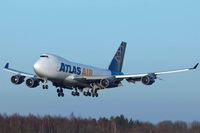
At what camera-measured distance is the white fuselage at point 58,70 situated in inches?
4338

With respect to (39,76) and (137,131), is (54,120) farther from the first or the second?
(39,76)

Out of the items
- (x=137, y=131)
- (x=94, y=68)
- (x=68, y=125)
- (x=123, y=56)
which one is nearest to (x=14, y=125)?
(x=68, y=125)

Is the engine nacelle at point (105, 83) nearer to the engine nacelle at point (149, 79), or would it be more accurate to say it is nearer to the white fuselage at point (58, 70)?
the white fuselage at point (58, 70)

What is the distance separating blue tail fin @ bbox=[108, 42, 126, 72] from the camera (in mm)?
128625

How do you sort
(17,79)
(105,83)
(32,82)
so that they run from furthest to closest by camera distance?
(17,79)
(32,82)
(105,83)

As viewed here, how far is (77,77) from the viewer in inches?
4424

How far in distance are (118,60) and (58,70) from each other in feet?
71.7

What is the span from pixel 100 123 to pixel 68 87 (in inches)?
2888

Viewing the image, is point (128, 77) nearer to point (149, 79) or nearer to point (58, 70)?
point (149, 79)

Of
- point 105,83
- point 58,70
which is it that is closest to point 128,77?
point 105,83

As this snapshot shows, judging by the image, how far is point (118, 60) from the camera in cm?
13112

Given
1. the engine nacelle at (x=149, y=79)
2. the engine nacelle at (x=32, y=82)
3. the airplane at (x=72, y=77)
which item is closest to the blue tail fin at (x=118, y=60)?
the airplane at (x=72, y=77)

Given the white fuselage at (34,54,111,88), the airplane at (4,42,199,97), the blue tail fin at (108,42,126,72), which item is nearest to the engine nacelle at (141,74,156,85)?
the airplane at (4,42,199,97)

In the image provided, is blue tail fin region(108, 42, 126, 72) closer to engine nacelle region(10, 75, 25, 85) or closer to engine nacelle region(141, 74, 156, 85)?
engine nacelle region(10, 75, 25, 85)
